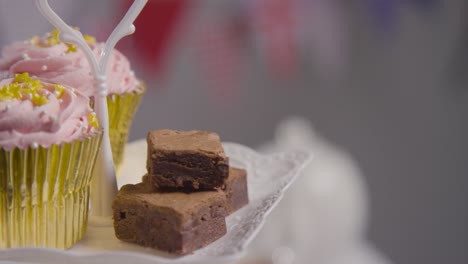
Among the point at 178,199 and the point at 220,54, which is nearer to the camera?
the point at 178,199

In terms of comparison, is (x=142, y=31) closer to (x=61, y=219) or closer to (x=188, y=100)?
(x=188, y=100)

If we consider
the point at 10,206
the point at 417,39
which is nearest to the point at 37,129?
the point at 10,206

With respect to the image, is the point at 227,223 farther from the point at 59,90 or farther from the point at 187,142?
the point at 59,90

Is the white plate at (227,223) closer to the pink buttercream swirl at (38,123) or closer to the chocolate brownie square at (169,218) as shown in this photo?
the chocolate brownie square at (169,218)

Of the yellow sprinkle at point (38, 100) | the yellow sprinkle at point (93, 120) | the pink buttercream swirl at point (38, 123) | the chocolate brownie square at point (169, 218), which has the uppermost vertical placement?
the yellow sprinkle at point (38, 100)

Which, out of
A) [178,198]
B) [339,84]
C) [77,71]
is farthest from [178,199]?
[339,84]

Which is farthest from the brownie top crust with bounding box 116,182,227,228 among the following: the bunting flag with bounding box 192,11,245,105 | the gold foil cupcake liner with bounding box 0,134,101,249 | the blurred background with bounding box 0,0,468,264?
the bunting flag with bounding box 192,11,245,105

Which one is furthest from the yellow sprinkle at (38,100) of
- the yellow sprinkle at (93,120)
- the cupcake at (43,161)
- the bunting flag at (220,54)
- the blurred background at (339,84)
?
the bunting flag at (220,54)
